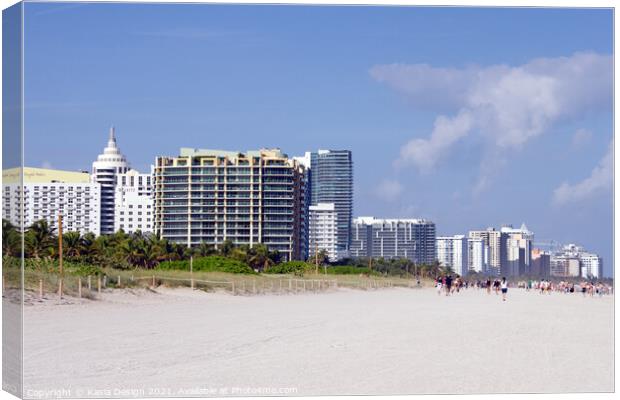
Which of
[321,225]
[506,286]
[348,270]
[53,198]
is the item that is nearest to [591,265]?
[321,225]

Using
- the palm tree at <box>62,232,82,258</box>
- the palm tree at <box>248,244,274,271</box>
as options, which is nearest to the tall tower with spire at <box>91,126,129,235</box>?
the palm tree at <box>62,232,82,258</box>

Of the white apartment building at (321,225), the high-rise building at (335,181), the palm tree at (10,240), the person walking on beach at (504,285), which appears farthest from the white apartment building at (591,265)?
the palm tree at (10,240)

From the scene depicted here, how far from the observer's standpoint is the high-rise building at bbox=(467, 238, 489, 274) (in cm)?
1353

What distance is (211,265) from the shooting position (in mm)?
15086

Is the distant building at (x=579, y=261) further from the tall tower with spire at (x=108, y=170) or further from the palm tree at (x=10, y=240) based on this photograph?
the palm tree at (x=10, y=240)

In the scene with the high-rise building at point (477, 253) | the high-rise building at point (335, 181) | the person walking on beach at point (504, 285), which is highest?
the high-rise building at point (335, 181)

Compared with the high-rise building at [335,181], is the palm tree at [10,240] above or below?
below

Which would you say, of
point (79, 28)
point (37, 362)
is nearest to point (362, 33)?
point (79, 28)

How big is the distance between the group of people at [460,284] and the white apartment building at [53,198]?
487 cm

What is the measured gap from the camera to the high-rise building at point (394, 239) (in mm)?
13711

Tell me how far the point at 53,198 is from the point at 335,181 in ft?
11.4

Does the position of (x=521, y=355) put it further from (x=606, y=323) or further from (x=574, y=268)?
(x=574, y=268)

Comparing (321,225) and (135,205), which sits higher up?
(135,205)

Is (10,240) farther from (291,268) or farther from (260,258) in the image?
(291,268)
